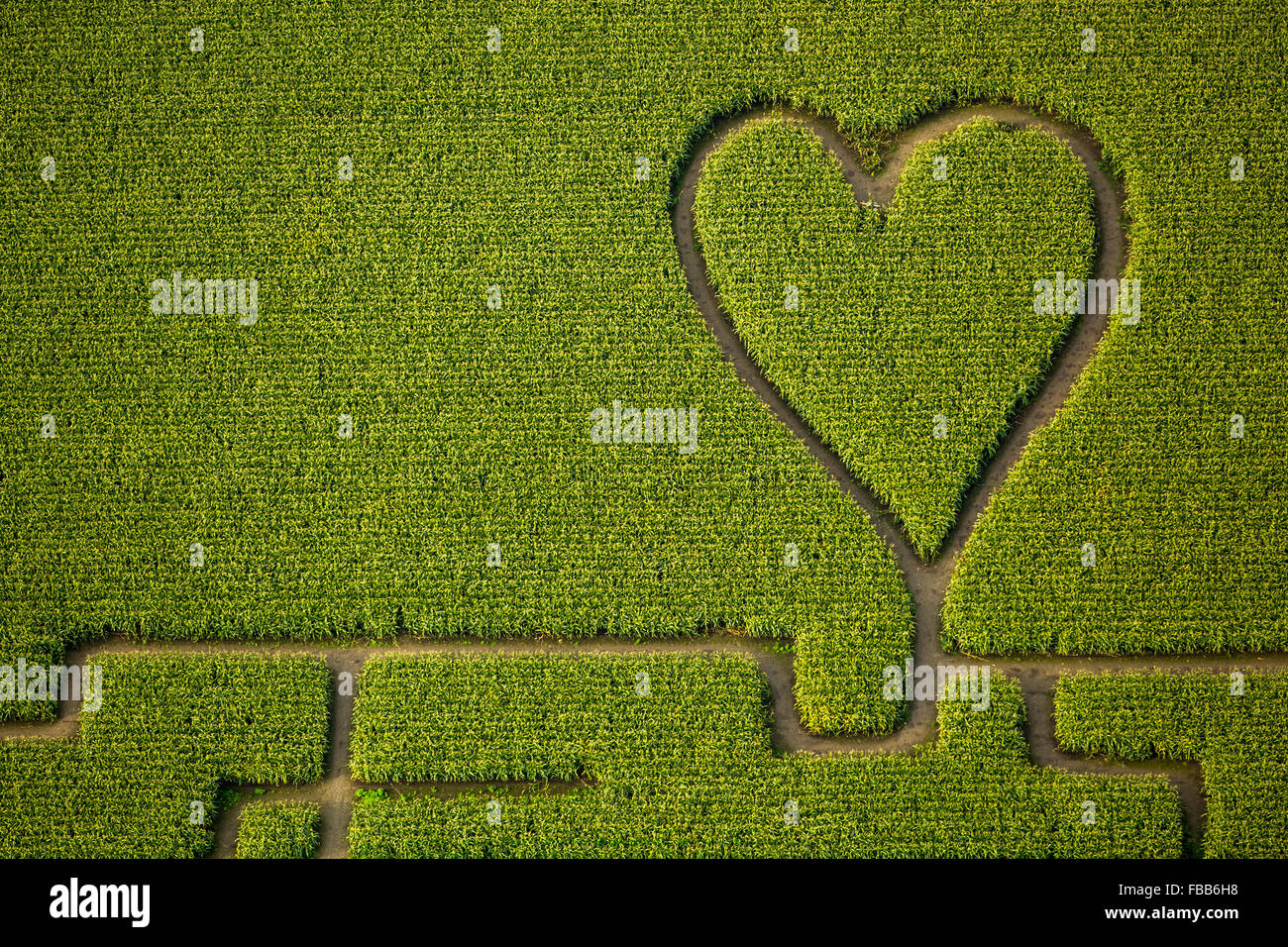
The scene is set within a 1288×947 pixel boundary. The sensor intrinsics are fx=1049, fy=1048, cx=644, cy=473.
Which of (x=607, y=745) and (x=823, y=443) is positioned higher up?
(x=823, y=443)

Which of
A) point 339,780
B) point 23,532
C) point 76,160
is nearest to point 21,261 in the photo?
point 76,160

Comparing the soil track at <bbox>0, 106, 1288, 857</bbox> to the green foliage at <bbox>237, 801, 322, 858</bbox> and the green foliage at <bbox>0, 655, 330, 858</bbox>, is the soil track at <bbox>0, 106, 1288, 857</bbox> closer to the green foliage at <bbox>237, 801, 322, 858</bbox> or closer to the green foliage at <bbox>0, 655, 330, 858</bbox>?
the green foliage at <bbox>237, 801, 322, 858</bbox>

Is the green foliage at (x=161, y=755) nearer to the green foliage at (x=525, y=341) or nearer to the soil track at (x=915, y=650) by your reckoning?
the soil track at (x=915, y=650)

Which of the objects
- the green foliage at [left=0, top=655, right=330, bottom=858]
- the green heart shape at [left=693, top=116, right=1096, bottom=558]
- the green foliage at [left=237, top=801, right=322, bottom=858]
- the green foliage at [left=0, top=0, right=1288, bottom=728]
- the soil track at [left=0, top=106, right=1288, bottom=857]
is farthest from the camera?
the green heart shape at [left=693, top=116, right=1096, bottom=558]

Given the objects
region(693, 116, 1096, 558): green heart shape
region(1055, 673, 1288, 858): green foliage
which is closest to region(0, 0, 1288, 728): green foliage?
region(1055, 673, 1288, 858): green foliage

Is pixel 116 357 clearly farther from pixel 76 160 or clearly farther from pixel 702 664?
pixel 702 664

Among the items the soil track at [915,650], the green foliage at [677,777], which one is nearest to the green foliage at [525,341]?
the soil track at [915,650]

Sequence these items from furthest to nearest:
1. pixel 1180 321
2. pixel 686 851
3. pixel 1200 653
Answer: pixel 1180 321 → pixel 1200 653 → pixel 686 851
